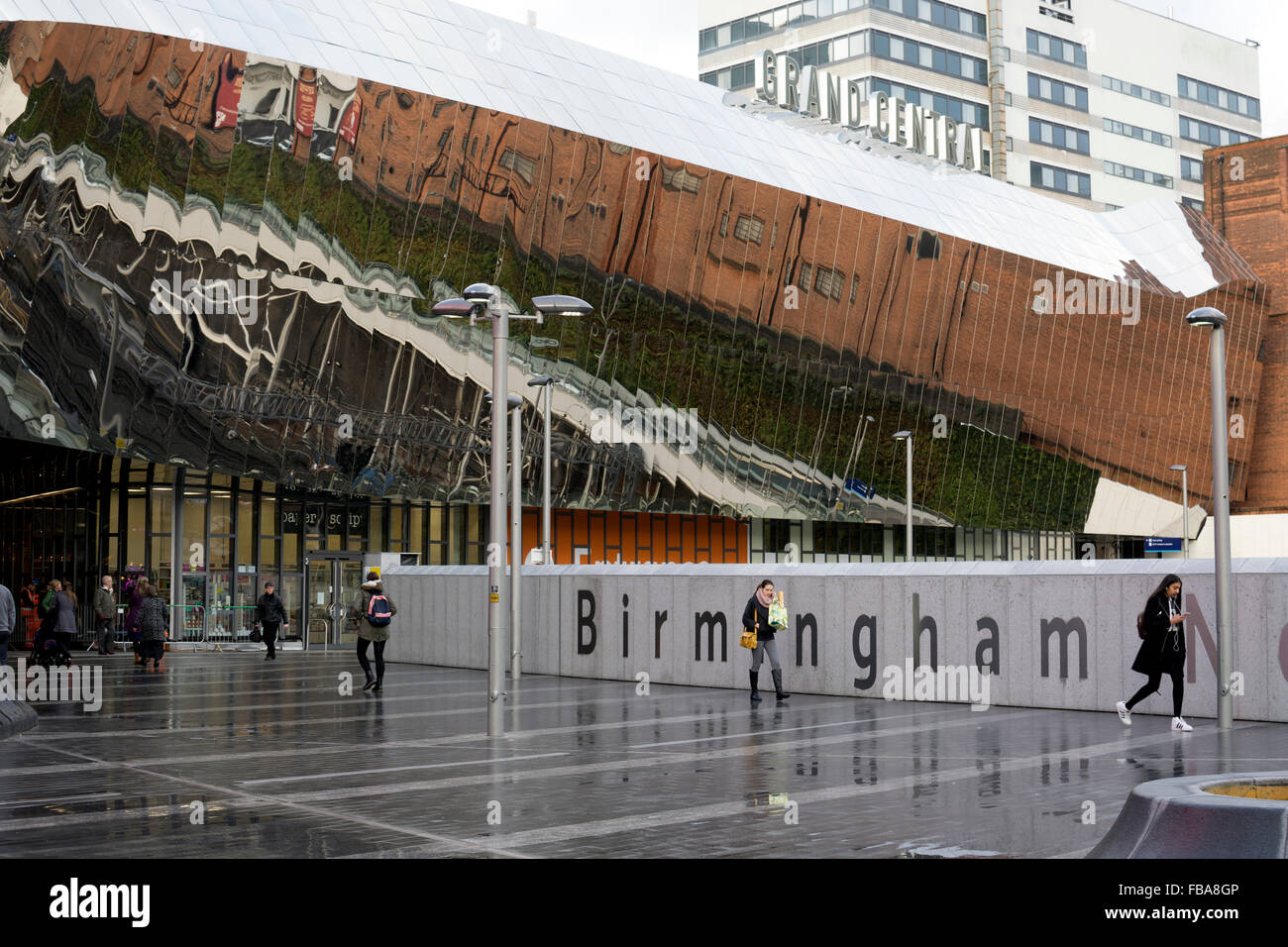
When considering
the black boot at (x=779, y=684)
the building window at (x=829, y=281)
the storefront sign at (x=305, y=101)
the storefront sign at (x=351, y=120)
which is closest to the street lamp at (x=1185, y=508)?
the building window at (x=829, y=281)

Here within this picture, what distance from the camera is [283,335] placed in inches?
1431

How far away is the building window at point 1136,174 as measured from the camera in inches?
3907

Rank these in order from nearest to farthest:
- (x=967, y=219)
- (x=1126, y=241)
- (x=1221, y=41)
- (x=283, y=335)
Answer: (x=283, y=335) → (x=967, y=219) → (x=1126, y=241) → (x=1221, y=41)

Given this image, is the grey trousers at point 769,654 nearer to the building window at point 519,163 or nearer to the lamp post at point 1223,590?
the lamp post at point 1223,590

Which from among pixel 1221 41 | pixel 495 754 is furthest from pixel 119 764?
pixel 1221 41

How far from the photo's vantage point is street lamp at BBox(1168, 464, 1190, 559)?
63059mm

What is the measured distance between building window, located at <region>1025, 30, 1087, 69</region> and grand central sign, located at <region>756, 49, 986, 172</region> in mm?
35007

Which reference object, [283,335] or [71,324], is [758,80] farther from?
[71,324]

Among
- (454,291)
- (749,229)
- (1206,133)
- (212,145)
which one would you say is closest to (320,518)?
(454,291)

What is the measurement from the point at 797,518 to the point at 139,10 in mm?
26902

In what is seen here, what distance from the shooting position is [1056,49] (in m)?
96.1

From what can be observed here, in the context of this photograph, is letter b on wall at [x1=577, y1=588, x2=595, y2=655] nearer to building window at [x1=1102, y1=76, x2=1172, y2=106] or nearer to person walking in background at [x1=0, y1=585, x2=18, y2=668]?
person walking in background at [x1=0, y1=585, x2=18, y2=668]

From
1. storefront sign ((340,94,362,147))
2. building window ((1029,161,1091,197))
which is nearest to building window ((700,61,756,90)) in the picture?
building window ((1029,161,1091,197))

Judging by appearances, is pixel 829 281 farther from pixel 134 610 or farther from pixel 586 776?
pixel 586 776
